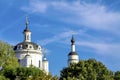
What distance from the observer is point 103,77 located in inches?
2675

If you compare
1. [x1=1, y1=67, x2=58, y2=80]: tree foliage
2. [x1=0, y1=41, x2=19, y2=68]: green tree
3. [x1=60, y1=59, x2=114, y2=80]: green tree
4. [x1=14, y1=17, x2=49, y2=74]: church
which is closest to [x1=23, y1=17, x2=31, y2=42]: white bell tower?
[x1=14, y1=17, x2=49, y2=74]: church

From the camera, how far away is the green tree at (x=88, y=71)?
6812 cm

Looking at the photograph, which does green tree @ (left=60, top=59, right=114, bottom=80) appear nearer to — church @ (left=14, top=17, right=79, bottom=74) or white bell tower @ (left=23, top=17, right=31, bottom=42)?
church @ (left=14, top=17, right=79, bottom=74)

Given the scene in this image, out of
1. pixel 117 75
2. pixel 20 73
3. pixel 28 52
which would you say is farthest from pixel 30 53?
pixel 20 73

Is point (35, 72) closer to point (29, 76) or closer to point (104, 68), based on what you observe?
point (29, 76)

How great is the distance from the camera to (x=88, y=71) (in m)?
68.8

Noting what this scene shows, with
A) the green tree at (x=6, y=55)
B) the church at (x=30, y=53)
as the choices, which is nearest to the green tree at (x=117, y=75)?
the green tree at (x=6, y=55)

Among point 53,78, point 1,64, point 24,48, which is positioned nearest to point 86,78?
point 1,64

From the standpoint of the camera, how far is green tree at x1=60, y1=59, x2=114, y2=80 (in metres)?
68.1

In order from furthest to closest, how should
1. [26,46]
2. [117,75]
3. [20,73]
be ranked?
[26,46]
[117,75]
[20,73]

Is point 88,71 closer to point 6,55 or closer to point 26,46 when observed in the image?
point 6,55

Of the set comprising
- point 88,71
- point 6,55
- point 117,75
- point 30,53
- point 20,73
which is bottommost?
point 20,73

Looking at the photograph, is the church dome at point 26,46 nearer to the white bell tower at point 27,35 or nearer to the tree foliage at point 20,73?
the white bell tower at point 27,35

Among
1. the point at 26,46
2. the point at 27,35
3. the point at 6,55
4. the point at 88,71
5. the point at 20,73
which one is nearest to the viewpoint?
the point at 20,73
